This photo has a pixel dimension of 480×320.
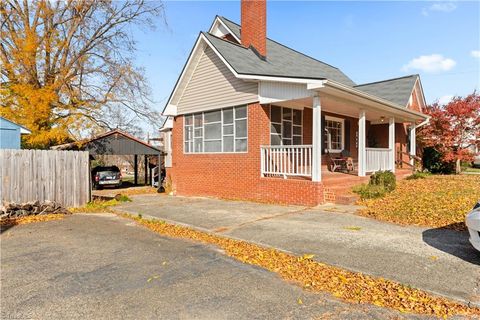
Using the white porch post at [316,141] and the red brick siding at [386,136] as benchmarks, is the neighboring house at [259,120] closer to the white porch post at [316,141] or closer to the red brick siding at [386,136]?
the white porch post at [316,141]

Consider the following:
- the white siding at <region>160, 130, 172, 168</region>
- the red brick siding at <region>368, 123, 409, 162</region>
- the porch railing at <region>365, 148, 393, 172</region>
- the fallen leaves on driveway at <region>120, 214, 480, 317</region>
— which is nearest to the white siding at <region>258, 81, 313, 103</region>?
the porch railing at <region>365, 148, 393, 172</region>

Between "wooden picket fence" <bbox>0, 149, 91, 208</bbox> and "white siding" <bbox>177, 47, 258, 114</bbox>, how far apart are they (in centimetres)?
542

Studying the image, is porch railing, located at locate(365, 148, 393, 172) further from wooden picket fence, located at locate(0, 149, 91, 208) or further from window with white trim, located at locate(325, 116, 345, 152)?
wooden picket fence, located at locate(0, 149, 91, 208)

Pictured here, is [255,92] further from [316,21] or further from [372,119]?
[372,119]

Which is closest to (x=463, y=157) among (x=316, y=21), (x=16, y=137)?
(x=316, y=21)

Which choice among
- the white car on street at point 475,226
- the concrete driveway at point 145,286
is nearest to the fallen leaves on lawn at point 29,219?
the concrete driveway at point 145,286

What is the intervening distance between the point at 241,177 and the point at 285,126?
283cm

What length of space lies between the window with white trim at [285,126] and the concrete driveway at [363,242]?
3746 mm

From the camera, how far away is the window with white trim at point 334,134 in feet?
50.1

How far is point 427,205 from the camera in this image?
855cm

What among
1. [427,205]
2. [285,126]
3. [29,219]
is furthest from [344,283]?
[285,126]

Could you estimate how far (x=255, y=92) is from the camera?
1166 cm

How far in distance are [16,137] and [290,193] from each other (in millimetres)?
12699

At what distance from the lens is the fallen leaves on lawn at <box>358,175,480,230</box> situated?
7.24 meters
